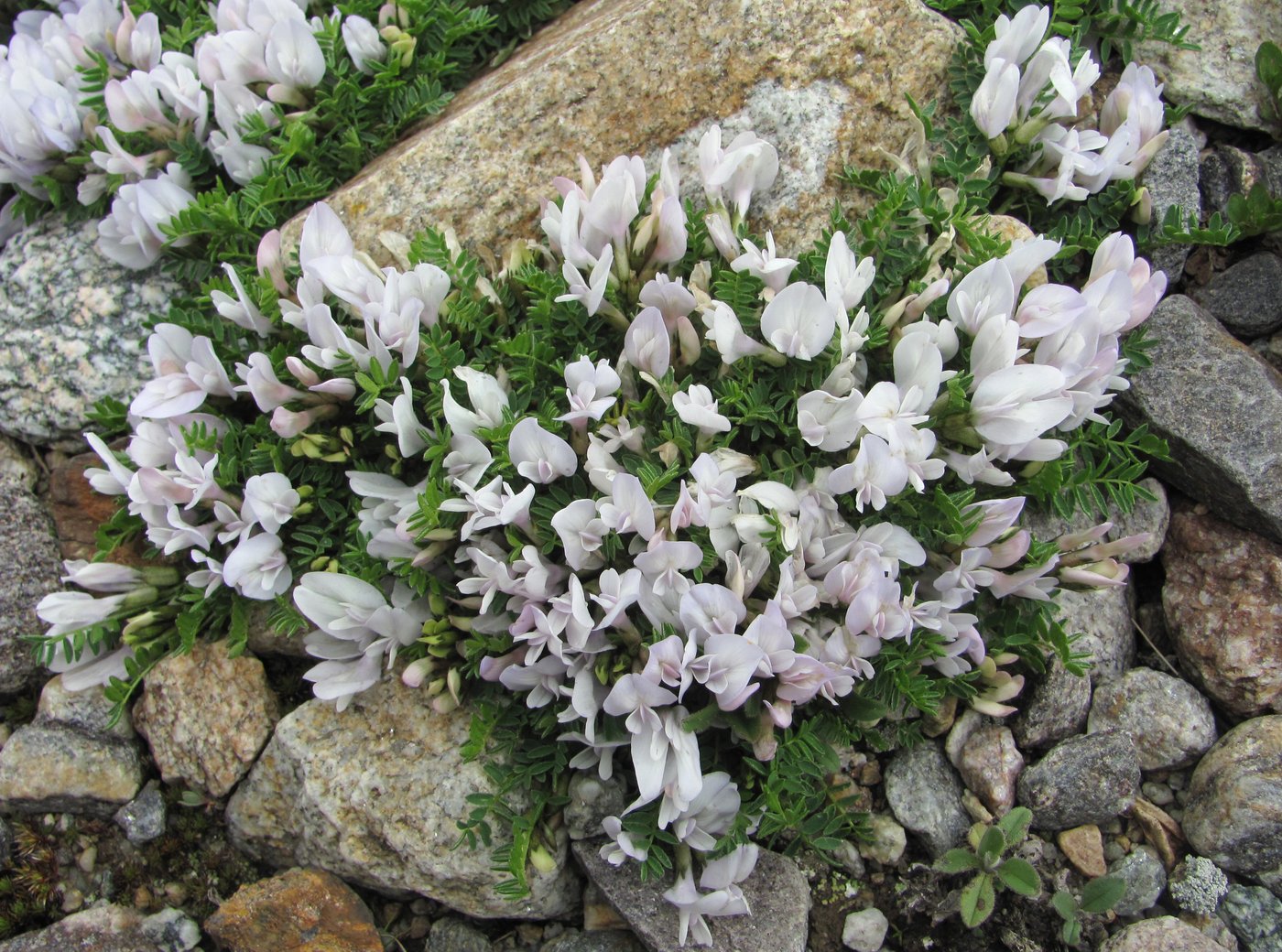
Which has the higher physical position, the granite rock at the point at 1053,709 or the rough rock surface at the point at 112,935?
the rough rock surface at the point at 112,935

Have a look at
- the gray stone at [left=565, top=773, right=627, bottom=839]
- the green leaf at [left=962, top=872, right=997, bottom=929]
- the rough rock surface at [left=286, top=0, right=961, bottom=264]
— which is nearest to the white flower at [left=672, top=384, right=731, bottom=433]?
the rough rock surface at [left=286, top=0, right=961, bottom=264]

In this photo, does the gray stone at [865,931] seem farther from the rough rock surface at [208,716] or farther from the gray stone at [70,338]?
the gray stone at [70,338]

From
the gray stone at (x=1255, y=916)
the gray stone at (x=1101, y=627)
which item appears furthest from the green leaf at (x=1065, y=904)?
the gray stone at (x=1101, y=627)

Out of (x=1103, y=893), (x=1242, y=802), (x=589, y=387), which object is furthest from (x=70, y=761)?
(x=1242, y=802)

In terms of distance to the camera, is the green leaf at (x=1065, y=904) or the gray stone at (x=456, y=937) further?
the gray stone at (x=456, y=937)

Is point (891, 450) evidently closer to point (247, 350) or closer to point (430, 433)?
point (430, 433)

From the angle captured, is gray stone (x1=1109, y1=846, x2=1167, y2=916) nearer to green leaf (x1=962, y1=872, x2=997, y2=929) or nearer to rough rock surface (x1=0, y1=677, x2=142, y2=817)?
green leaf (x1=962, y1=872, x2=997, y2=929)
